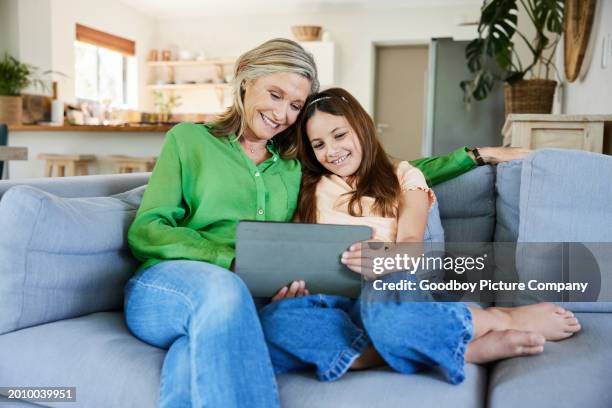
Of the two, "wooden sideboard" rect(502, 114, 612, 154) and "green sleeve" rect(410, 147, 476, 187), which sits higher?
"wooden sideboard" rect(502, 114, 612, 154)

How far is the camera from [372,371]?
1.16 m

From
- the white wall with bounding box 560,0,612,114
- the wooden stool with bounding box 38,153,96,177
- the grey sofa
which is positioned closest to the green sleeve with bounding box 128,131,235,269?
the grey sofa

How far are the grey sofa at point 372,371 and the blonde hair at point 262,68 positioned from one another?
33 centimetres

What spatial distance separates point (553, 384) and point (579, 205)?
0.55 metres

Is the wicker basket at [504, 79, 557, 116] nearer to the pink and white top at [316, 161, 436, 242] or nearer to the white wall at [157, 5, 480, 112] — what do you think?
the pink and white top at [316, 161, 436, 242]

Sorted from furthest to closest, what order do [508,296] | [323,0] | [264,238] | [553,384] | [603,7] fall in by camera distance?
[323,0], [603,7], [508,296], [264,238], [553,384]

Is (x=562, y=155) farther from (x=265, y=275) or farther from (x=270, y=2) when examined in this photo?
(x=270, y=2)

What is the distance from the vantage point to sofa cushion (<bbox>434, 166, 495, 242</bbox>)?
173cm

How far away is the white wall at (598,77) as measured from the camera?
2.40 m

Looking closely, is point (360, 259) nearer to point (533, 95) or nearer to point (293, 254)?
point (293, 254)

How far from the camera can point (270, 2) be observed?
7.12m

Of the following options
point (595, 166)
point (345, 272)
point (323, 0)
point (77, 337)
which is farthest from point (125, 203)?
point (323, 0)

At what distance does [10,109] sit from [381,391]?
434 centimetres

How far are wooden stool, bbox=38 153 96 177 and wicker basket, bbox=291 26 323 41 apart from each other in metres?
3.48
